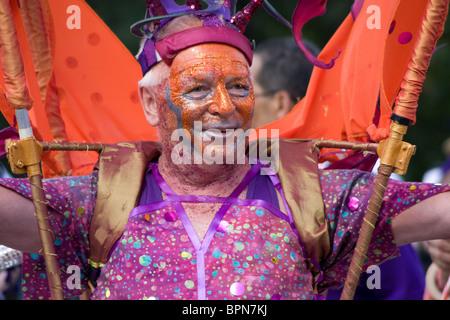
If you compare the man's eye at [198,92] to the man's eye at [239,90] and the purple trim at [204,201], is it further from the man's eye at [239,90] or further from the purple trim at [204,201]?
the purple trim at [204,201]

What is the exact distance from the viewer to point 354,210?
9.04 feet

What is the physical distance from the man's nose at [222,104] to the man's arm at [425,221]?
0.66 meters

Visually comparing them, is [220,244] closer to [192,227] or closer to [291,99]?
[192,227]

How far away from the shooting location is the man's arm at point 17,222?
265 cm

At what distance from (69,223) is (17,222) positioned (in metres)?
0.18

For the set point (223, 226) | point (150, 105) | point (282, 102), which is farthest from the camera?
point (282, 102)

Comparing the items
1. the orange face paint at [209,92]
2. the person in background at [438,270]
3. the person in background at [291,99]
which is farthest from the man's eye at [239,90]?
the person in background at [438,270]

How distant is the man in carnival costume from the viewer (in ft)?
8.72

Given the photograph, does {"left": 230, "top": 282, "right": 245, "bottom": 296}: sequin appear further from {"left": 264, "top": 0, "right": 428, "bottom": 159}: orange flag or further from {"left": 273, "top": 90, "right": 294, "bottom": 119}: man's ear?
{"left": 273, "top": 90, "right": 294, "bottom": 119}: man's ear

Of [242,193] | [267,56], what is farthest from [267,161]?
[267,56]

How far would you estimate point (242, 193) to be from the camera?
286 centimetres

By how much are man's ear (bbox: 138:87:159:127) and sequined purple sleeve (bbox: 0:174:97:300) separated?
0.96 ft

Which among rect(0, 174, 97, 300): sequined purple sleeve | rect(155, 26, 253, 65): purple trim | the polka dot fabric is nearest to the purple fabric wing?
rect(155, 26, 253, 65): purple trim

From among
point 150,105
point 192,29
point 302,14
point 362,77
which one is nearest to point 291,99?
point 362,77
